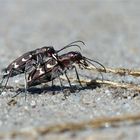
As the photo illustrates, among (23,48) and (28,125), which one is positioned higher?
(23,48)

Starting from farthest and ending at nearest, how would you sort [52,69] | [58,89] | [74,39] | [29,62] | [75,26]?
[75,26]
[74,39]
[58,89]
[29,62]
[52,69]

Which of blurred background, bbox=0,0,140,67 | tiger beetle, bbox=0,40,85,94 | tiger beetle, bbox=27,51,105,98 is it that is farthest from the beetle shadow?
blurred background, bbox=0,0,140,67

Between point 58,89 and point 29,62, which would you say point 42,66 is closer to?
point 29,62

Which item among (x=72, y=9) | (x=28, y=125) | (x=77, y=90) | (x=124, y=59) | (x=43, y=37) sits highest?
(x=72, y=9)

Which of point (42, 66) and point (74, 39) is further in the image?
point (74, 39)

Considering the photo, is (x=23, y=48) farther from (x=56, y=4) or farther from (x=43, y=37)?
(x=56, y=4)

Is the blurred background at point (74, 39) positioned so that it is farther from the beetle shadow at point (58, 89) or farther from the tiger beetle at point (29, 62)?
the tiger beetle at point (29, 62)

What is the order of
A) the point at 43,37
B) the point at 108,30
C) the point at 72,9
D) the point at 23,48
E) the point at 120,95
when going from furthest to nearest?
the point at 72,9 → the point at 108,30 → the point at 43,37 → the point at 23,48 → the point at 120,95

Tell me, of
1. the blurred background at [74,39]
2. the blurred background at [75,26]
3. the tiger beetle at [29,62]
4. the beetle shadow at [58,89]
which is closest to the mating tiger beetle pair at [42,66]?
the tiger beetle at [29,62]

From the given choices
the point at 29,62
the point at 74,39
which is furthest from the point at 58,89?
the point at 74,39

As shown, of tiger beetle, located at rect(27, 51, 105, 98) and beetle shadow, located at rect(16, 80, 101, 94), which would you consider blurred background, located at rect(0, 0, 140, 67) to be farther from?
tiger beetle, located at rect(27, 51, 105, 98)

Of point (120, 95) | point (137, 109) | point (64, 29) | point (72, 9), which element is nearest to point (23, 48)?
point (64, 29)
